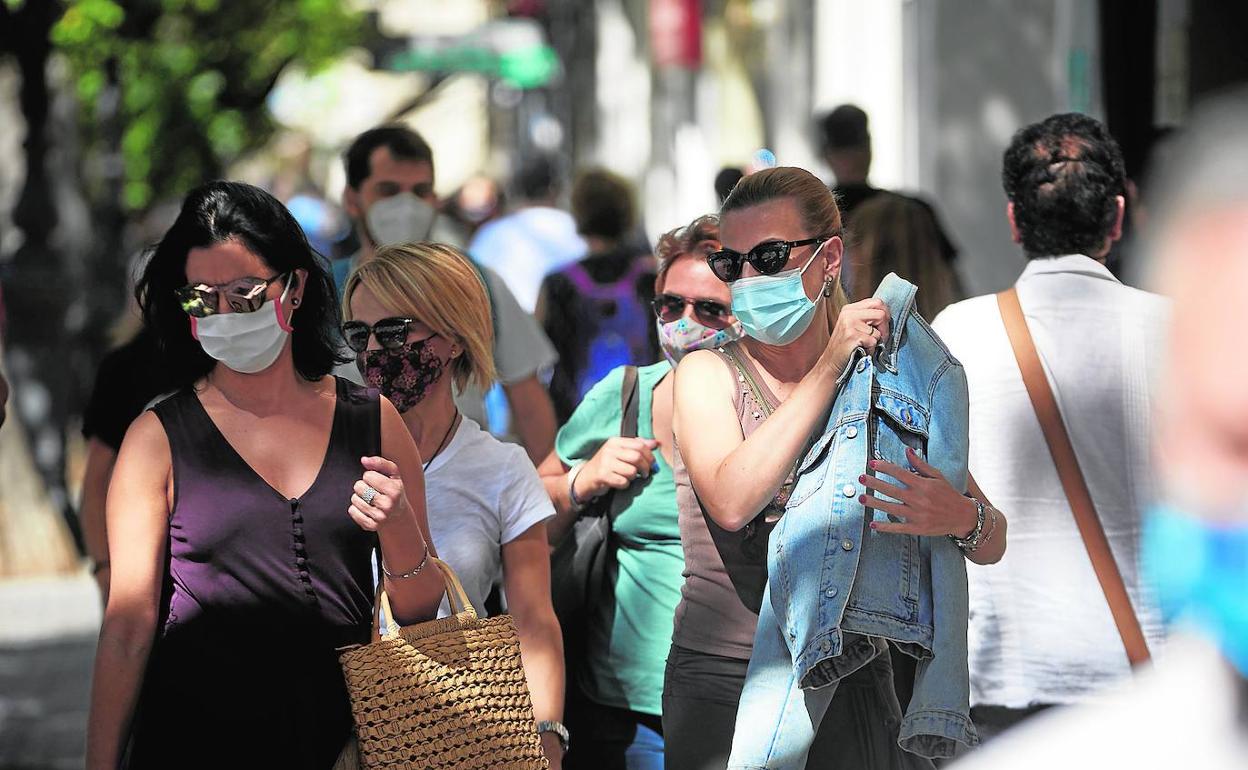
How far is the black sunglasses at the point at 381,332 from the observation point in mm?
4324

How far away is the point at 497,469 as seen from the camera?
13.9 feet

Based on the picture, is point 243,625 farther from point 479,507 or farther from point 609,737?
point 609,737

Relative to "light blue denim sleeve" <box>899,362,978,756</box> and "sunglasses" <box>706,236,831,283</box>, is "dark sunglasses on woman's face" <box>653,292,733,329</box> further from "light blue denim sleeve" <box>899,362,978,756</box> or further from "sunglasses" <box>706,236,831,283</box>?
"light blue denim sleeve" <box>899,362,978,756</box>

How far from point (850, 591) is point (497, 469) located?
3.60 ft

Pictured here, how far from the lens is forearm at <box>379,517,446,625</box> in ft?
11.5

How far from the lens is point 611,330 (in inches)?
304

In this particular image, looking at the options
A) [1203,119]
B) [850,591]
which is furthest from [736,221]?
[1203,119]

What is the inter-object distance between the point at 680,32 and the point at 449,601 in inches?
667

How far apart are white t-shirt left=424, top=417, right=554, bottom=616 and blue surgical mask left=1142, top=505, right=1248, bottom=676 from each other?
289 cm

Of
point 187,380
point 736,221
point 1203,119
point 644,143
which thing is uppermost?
point 1203,119

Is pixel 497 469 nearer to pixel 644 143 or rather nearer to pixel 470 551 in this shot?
pixel 470 551

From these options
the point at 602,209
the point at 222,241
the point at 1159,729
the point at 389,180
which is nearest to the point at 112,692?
the point at 222,241

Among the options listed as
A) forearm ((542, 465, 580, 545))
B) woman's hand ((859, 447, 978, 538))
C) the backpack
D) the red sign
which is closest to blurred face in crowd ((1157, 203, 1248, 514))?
woman's hand ((859, 447, 978, 538))

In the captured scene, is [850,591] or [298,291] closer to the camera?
[850,591]
